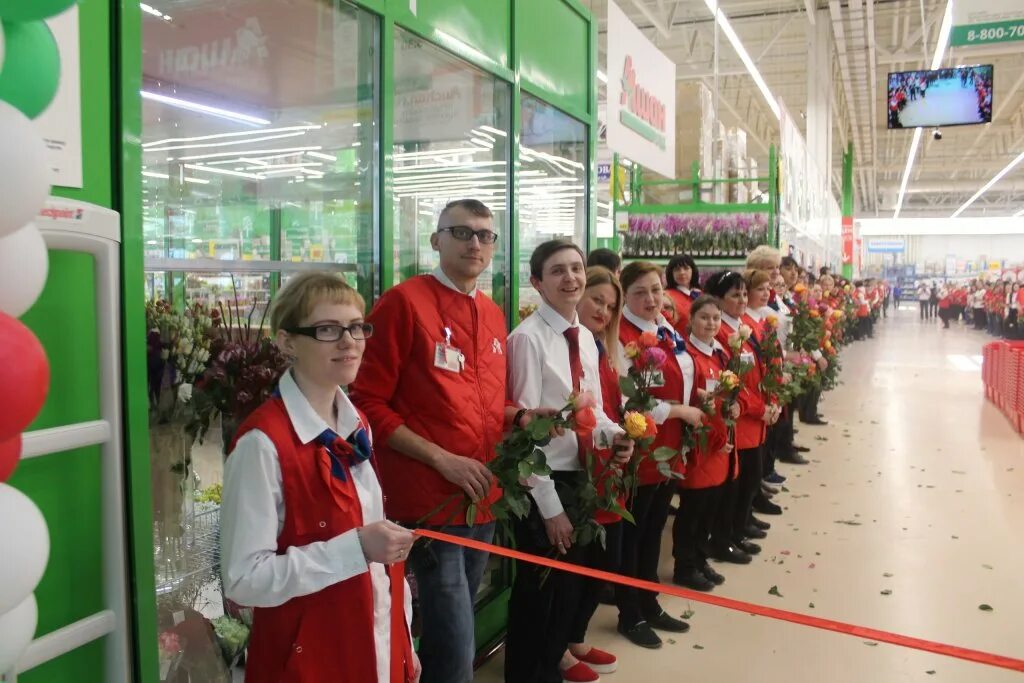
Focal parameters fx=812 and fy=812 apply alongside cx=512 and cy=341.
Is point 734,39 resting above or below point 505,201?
above

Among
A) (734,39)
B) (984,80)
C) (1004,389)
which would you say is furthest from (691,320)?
(734,39)

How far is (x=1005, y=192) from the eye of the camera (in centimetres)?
4016

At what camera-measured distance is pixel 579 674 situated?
308 centimetres

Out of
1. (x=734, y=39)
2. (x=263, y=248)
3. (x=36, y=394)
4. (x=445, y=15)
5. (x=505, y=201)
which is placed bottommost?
(x=36, y=394)

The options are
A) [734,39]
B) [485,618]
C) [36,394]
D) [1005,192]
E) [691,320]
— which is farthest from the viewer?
[1005,192]

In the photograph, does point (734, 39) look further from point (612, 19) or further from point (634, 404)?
point (634, 404)

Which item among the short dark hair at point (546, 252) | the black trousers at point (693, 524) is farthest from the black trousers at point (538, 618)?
the black trousers at point (693, 524)

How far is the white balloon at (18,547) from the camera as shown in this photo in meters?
1.07

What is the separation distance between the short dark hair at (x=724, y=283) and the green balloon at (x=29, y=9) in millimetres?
3621

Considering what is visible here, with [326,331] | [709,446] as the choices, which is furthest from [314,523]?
[709,446]

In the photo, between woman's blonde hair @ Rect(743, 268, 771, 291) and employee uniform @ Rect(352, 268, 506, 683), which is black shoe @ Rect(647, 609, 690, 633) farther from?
woman's blonde hair @ Rect(743, 268, 771, 291)

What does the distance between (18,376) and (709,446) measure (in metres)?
3.11

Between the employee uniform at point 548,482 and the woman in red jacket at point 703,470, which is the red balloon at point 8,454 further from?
the woman in red jacket at point 703,470

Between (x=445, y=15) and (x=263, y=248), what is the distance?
112cm
